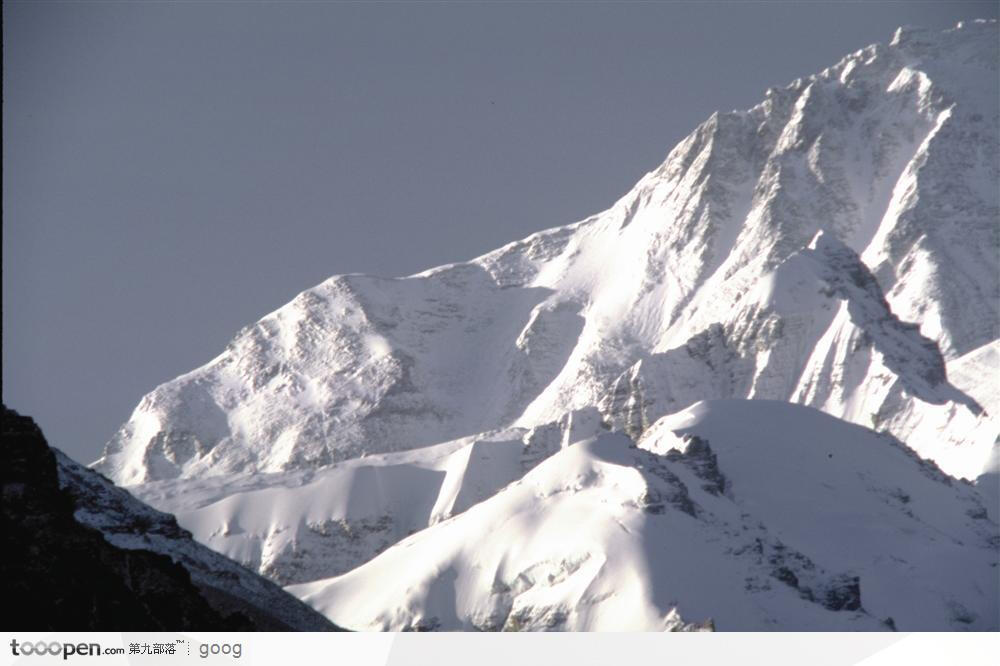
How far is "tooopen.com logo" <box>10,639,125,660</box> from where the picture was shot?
39.2 metres

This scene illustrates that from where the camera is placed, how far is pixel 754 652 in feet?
133

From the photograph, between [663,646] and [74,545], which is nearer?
[663,646]

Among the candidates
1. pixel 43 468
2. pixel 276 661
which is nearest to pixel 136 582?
pixel 43 468

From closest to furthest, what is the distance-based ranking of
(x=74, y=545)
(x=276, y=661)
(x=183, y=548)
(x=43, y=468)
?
(x=276, y=661) → (x=74, y=545) → (x=43, y=468) → (x=183, y=548)

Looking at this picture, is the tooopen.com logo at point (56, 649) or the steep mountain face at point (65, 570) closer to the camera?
the tooopen.com logo at point (56, 649)

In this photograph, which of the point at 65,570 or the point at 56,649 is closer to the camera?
the point at 56,649

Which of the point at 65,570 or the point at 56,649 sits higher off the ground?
the point at 65,570

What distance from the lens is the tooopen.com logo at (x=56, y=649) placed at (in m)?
39.2

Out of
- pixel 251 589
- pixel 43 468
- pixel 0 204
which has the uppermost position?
pixel 0 204

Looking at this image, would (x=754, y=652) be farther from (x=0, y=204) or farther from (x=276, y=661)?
(x=0, y=204)

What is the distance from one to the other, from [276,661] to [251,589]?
97907mm

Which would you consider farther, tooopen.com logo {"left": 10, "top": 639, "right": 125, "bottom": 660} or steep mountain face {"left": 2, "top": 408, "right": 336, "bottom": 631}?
steep mountain face {"left": 2, "top": 408, "right": 336, "bottom": 631}

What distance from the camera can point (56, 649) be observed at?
129 feet

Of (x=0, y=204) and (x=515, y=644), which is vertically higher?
(x=0, y=204)
